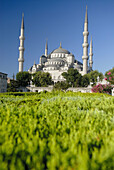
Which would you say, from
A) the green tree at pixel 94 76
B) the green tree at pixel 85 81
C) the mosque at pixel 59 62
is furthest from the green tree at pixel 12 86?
the green tree at pixel 94 76

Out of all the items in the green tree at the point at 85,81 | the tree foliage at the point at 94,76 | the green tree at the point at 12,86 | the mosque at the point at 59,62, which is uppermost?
the mosque at the point at 59,62

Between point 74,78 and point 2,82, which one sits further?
point 74,78

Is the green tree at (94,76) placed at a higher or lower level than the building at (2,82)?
higher

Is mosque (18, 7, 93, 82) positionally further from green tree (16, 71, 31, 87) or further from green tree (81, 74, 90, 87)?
green tree (81, 74, 90, 87)

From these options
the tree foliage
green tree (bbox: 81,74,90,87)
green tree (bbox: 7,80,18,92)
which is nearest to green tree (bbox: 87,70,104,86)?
the tree foliage

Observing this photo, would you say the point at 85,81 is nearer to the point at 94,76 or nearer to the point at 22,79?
the point at 94,76

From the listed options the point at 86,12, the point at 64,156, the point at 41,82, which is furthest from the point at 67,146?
the point at 86,12

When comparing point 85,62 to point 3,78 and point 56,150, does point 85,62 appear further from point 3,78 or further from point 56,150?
point 56,150

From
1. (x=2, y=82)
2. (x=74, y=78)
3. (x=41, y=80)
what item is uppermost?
(x=74, y=78)

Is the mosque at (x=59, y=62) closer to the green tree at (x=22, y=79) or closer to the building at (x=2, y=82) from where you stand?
the green tree at (x=22, y=79)

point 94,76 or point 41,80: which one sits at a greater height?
point 94,76

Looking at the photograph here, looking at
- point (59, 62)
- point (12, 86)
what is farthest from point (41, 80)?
point (59, 62)

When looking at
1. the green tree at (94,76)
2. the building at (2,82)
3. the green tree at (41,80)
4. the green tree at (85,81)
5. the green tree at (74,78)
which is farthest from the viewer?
the green tree at (94,76)

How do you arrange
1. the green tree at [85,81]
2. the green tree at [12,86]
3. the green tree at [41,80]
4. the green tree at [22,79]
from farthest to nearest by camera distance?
1. the green tree at [85,81]
2. the green tree at [41,80]
3. the green tree at [22,79]
4. the green tree at [12,86]
